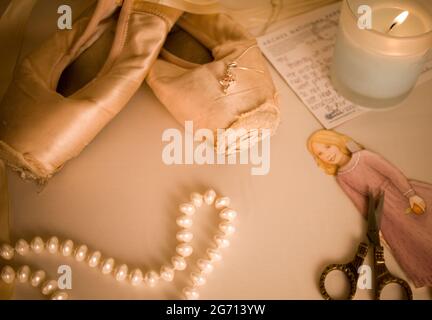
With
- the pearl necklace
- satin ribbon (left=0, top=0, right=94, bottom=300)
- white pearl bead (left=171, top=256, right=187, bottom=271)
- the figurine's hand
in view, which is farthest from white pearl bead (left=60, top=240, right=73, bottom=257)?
the figurine's hand

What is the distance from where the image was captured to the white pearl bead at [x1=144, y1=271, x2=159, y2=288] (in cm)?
41

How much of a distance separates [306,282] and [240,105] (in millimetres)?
193

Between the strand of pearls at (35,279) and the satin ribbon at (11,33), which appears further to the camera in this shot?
the satin ribbon at (11,33)

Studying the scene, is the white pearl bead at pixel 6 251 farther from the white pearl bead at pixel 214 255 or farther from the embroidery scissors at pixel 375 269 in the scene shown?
the embroidery scissors at pixel 375 269

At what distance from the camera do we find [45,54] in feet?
1.57

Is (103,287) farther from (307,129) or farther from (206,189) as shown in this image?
(307,129)

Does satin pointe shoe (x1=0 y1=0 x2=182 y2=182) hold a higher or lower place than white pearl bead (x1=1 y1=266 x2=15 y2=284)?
higher

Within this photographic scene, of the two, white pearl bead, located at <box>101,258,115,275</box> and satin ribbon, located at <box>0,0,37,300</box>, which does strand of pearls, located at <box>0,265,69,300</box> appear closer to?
white pearl bead, located at <box>101,258,115,275</box>

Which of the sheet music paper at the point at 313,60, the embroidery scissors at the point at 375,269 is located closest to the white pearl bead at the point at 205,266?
the embroidery scissors at the point at 375,269

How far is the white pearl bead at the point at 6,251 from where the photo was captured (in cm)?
42

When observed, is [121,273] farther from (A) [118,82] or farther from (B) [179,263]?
(A) [118,82]

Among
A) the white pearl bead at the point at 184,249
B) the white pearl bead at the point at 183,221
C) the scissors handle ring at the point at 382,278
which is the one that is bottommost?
the scissors handle ring at the point at 382,278

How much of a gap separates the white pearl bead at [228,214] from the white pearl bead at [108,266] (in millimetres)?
118

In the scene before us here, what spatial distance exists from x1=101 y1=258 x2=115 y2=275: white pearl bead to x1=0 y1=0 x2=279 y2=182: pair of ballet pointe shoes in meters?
0.12
